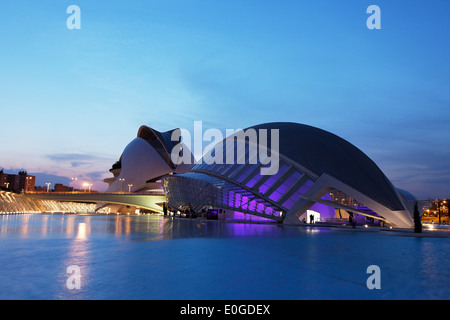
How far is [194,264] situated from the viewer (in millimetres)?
→ 10859

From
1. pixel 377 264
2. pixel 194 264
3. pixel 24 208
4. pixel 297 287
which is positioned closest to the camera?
pixel 297 287

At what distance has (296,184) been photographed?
121 feet

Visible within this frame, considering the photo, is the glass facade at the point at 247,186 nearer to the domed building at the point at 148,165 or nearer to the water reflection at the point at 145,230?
the water reflection at the point at 145,230

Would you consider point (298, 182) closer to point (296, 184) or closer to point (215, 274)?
point (296, 184)

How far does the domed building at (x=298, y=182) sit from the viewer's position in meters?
33.7

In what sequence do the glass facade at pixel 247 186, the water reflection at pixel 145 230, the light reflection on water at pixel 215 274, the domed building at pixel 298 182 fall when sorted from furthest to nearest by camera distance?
the glass facade at pixel 247 186 → the domed building at pixel 298 182 → the water reflection at pixel 145 230 → the light reflection on water at pixel 215 274

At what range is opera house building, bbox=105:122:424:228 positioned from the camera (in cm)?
3381

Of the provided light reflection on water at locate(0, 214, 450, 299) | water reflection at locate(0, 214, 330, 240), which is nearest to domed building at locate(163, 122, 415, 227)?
water reflection at locate(0, 214, 330, 240)

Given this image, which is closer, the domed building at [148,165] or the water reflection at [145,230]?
the water reflection at [145,230]

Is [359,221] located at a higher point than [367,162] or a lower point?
lower

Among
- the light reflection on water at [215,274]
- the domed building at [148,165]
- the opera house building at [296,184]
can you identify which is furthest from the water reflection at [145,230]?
the domed building at [148,165]
